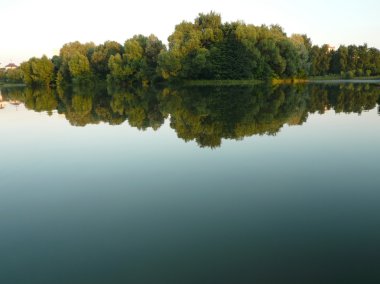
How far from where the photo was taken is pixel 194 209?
7527 mm

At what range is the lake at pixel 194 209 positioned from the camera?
17.2 feet

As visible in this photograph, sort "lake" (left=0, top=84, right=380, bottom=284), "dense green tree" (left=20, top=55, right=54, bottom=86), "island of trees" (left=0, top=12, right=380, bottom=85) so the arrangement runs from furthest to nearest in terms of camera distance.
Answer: "dense green tree" (left=20, top=55, right=54, bottom=86)
"island of trees" (left=0, top=12, right=380, bottom=85)
"lake" (left=0, top=84, right=380, bottom=284)

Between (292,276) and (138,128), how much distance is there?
1514 cm

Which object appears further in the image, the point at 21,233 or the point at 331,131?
the point at 331,131

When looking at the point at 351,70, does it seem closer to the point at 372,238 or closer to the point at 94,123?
the point at 94,123

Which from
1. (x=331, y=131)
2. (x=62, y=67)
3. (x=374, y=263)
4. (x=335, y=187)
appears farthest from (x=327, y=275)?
(x=62, y=67)

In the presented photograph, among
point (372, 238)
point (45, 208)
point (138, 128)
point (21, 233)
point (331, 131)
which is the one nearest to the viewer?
point (372, 238)

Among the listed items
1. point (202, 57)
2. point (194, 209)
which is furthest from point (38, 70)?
point (194, 209)

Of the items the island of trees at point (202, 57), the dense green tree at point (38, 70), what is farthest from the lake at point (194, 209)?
the dense green tree at point (38, 70)

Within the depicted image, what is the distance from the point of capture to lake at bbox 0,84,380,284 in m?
5.25

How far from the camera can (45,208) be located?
7.94 metres

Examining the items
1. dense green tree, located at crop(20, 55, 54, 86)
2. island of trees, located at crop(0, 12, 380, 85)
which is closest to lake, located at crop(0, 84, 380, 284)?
island of trees, located at crop(0, 12, 380, 85)

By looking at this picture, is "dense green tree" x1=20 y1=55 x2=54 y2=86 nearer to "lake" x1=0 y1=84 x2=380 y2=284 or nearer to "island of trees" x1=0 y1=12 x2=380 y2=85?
"island of trees" x1=0 y1=12 x2=380 y2=85

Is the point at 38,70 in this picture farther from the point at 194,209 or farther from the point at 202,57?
the point at 194,209
